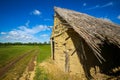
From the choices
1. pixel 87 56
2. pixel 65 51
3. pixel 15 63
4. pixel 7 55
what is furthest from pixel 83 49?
pixel 7 55

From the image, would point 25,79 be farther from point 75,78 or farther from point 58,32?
point 58,32

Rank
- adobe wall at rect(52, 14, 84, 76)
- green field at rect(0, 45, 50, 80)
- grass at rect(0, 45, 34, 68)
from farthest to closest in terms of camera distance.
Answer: grass at rect(0, 45, 34, 68), green field at rect(0, 45, 50, 80), adobe wall at rect(52, 14, 84, 76)

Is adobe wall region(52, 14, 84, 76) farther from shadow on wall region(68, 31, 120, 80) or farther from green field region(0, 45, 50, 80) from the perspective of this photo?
green field region(0, 45, 50, 80)

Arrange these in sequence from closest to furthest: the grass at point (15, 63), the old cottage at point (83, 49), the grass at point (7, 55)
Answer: the old cottage at point (83, 49) < the grass at point (15, 63) < the grass at point (7, 55)

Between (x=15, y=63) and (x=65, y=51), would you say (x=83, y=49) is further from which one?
(x=15, y=63)

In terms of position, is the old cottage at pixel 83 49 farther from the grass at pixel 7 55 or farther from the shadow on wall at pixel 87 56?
the grass at pixel 7 55

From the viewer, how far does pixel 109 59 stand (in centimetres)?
1223

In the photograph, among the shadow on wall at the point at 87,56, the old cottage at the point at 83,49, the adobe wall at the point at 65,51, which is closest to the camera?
the old cottage at the point at 83,49

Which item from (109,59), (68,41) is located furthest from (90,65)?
(109,59)

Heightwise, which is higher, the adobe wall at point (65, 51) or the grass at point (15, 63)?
the adobe wall at point (65, 51)

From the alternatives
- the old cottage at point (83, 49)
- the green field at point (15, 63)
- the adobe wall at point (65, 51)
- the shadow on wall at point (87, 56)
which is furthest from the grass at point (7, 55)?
the shadow on wall at point (87, 56)

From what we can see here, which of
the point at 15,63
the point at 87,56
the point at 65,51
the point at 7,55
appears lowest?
the point at 15,63

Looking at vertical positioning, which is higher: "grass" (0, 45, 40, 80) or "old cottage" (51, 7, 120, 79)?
"old cottage" (51, 7, 120, 79)

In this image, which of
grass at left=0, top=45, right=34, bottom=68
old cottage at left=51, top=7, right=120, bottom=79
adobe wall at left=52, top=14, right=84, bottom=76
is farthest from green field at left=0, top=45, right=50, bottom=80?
old cottage at left=51, top=7, right=120, bottom=79
